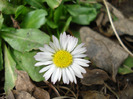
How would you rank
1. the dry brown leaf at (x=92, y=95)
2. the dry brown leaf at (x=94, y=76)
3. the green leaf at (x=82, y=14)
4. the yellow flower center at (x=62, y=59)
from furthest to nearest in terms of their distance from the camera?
the green leaf at (x=82, y=14) < the dry brown leaf at (x=94, y=76) < the dry brown leaf at (x=92, y=95) < the yellow flower center at (x=62, y=59)

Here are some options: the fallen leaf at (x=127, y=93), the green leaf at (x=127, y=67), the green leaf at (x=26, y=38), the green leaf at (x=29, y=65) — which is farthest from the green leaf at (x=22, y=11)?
the fallen leaf at (x=127, y=93)

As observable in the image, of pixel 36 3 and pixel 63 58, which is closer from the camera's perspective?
pixel 63 58

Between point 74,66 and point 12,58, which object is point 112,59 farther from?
point 12,58

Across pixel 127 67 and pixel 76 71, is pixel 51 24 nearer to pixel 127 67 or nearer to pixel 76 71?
pixel 76 71

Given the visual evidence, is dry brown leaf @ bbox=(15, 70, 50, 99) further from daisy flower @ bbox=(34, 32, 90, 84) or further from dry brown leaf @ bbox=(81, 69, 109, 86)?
dry brown leaf @ bbox=(81, 69, 109, 86)

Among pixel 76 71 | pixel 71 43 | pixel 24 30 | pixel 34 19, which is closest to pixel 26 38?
pixel 24 30

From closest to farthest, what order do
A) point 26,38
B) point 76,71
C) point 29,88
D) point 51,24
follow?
point 76,71 < point 29,88 < point 26,38 < point 51,24

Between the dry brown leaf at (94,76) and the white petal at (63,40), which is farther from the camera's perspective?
the dry brown leaf at (94,76)

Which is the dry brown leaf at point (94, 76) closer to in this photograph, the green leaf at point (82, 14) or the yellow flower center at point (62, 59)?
the yellow flower center at point (62, 59)
